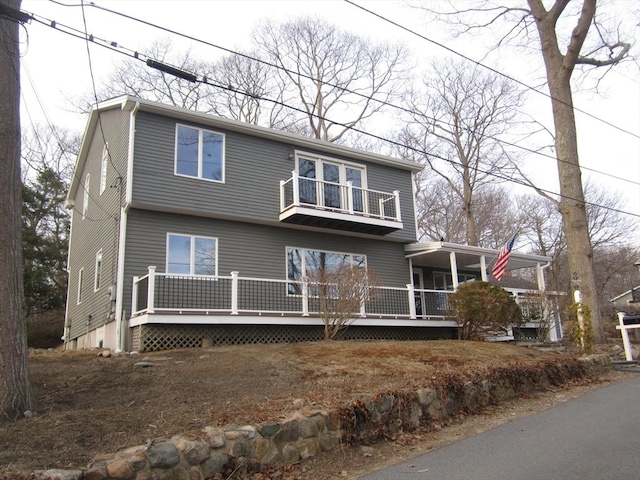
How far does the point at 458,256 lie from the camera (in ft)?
64.2

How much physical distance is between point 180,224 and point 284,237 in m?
3.18

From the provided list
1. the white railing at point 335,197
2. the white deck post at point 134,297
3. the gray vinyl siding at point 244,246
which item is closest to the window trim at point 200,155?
the gray vinyl siding at point 244,246

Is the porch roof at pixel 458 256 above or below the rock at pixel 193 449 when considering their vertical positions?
above

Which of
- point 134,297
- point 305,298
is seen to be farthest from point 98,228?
point 305,298

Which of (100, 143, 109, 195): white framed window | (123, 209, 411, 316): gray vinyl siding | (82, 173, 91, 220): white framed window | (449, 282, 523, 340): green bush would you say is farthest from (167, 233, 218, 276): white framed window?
(449, 282, 523, 340): green bush

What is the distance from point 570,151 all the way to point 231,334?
1125 cm

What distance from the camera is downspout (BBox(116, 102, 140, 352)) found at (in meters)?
11.9

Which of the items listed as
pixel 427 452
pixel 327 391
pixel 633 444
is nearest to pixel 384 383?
pixel 327 391

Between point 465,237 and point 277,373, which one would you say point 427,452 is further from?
point 465,237

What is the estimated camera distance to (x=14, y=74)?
6203mm

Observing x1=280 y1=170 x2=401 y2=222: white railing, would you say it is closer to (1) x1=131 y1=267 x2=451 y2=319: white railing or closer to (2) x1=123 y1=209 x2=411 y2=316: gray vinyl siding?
(2) x1=123 y1=209 x2=411 y2=316: gray vinyl siding

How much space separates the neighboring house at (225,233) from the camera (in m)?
12.4

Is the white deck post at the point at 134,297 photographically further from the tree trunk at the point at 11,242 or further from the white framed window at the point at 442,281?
the white framed window at the point at 442,281

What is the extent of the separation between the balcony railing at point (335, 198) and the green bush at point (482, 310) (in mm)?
3207
